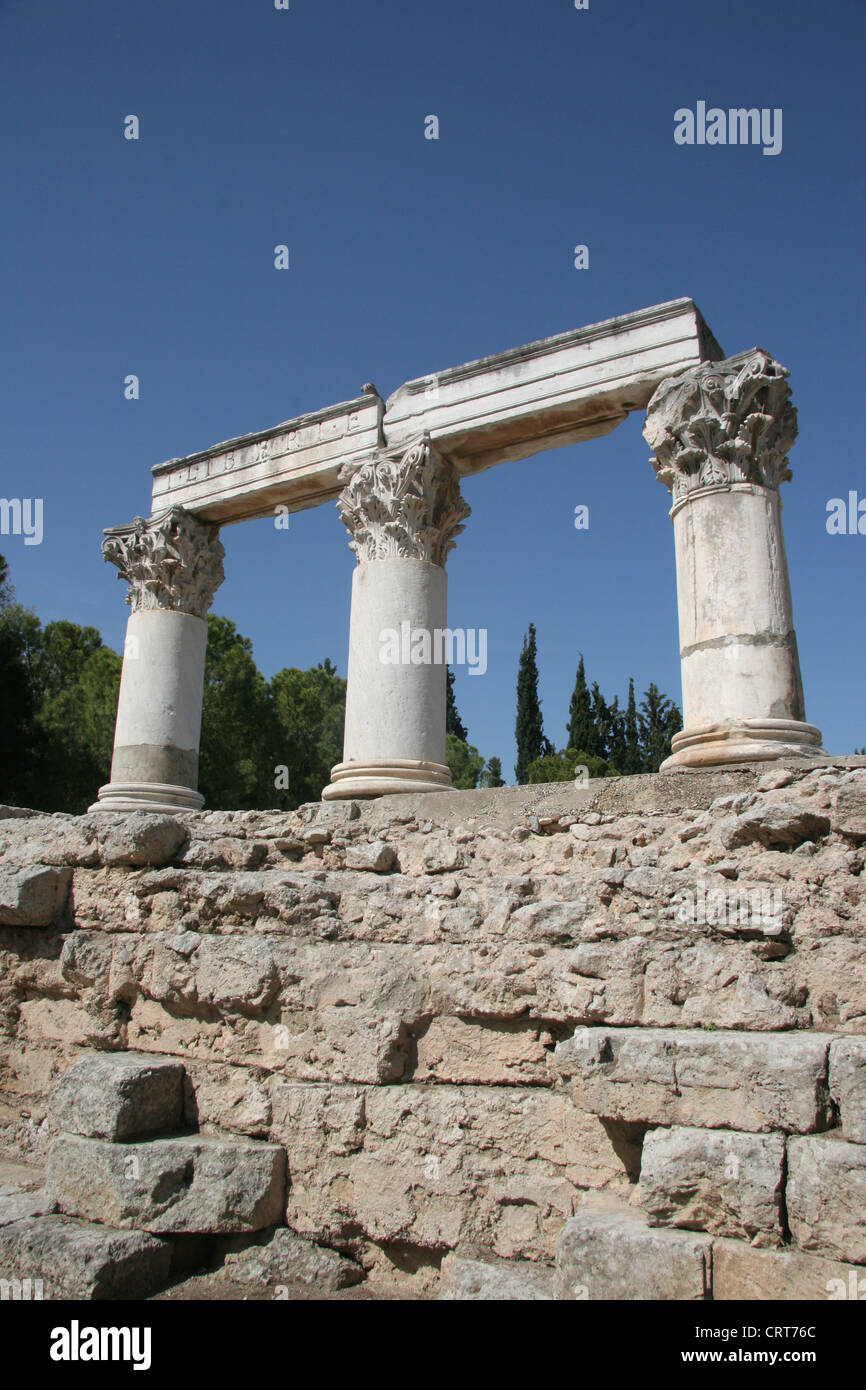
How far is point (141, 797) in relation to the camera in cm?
1080

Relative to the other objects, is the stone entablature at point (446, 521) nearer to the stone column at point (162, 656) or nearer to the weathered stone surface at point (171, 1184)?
the stone column at point (162, 656)

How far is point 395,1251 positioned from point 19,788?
20.1m

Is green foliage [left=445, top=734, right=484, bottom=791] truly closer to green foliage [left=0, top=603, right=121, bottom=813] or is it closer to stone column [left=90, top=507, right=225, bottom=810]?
green foliage [left=0, top=603, right=121, bottom=813]

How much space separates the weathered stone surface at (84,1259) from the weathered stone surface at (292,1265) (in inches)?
16.4

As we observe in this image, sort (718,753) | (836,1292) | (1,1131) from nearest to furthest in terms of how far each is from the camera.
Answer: (836,1292), (1,1131), (718,753)

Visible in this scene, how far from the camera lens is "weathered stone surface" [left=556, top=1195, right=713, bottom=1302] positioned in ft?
12.6

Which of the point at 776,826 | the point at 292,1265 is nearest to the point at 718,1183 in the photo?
the point at 776,826

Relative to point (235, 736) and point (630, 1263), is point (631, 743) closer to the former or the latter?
point (235, 736)

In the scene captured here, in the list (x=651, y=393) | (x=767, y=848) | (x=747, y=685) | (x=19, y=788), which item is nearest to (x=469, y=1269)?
(x=767, y=848)

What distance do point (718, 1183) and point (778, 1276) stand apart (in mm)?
393

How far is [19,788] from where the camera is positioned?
2266 centimetres

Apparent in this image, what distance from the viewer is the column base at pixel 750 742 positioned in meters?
7.18
